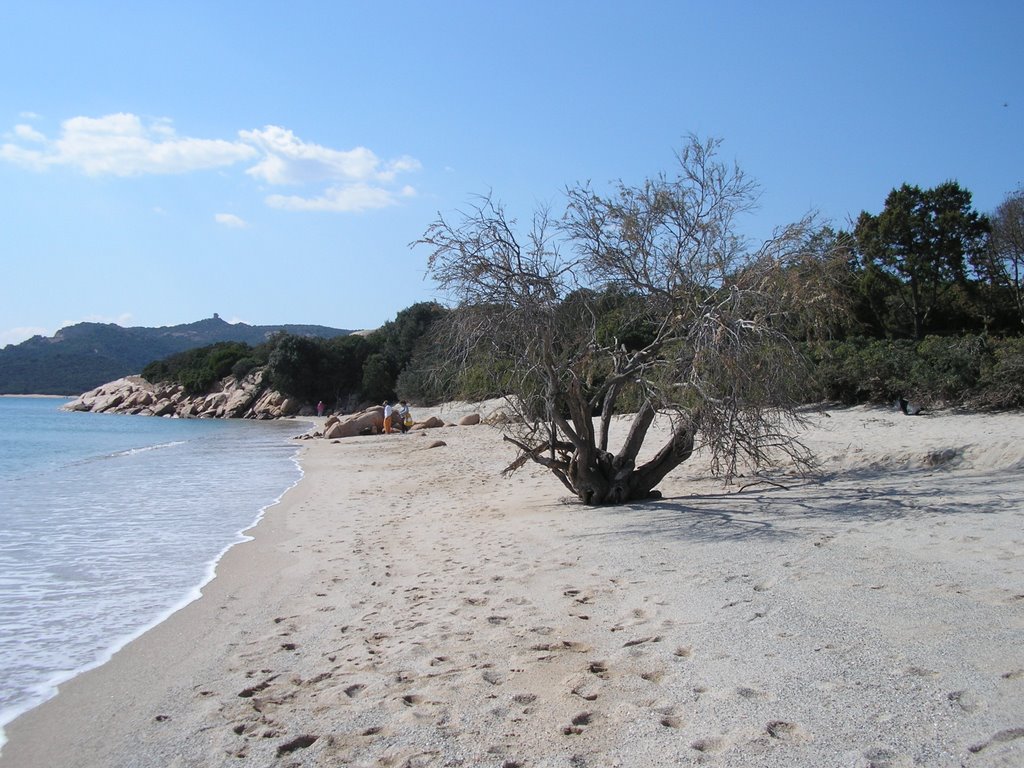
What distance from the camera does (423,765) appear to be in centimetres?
345

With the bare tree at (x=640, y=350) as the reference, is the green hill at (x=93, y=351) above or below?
above

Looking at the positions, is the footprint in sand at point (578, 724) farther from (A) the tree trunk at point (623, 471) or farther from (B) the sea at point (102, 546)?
(A) the tree trunk at point (623, 471)

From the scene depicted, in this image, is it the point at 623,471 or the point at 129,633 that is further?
the point at 623,471

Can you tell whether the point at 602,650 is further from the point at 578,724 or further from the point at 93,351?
the point at 93,351

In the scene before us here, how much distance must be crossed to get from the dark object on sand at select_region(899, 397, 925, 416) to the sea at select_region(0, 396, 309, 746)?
1325cm

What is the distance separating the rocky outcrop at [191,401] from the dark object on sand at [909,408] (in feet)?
162

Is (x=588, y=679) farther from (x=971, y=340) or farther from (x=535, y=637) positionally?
(x=971, y=340)

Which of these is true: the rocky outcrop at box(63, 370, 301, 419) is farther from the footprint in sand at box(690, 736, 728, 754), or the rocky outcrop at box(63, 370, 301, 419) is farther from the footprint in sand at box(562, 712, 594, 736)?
A: the footprint in sand at box(690, 736, 728, 754)

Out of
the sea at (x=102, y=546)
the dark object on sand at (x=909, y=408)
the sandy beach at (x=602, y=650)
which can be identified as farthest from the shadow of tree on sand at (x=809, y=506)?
the dark object on sand at (x=909, y=408)

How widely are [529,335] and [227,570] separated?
15.0ft

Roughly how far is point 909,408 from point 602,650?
14677 millimetres

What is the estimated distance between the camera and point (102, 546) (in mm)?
9883

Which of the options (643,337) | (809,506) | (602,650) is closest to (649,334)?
(643,337)

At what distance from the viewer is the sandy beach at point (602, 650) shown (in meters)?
3.51
